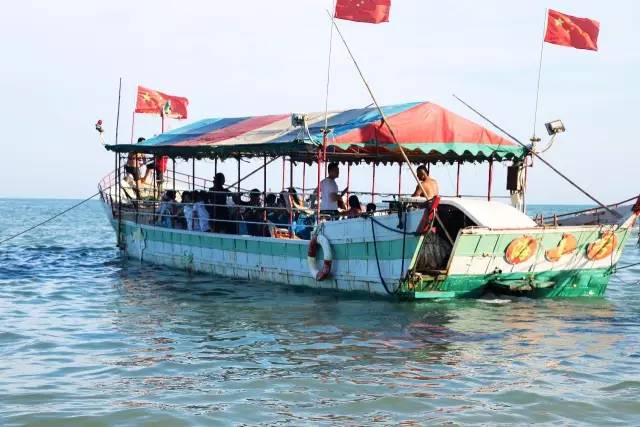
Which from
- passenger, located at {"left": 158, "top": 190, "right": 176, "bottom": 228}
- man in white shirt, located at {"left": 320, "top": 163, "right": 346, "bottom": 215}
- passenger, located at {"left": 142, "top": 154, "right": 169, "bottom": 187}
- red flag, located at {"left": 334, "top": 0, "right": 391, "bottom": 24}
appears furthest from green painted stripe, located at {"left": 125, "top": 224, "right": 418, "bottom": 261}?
red flag, located at {"left": 334, "top": 0, "right": 391, "bottom": 24}

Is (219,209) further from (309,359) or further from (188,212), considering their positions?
(309,359)

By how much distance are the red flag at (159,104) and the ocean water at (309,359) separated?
10018mm

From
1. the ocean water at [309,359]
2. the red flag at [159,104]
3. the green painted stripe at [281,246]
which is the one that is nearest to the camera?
the ocean water at [309,359]

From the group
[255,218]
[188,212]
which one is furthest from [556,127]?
[188,212]

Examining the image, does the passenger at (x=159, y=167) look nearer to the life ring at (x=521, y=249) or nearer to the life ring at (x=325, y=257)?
the life ring at (x=325, y=257)

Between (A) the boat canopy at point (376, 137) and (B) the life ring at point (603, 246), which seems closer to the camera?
(B) the life ring at point (603, 246)

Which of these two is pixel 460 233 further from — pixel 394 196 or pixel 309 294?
pixel 394 196

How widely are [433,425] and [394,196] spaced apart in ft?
33.2

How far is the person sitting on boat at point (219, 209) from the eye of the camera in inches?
723

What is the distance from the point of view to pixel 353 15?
14.3 m

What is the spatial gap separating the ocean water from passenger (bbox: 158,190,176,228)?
4.26m

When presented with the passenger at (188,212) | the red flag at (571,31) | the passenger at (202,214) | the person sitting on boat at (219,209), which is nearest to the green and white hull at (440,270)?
the person sitting on boat at (219,209)

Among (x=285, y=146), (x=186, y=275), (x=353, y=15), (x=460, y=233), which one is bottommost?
(x=186, y=275)

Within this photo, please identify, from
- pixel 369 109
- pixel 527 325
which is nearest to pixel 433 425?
pixel 527 325
